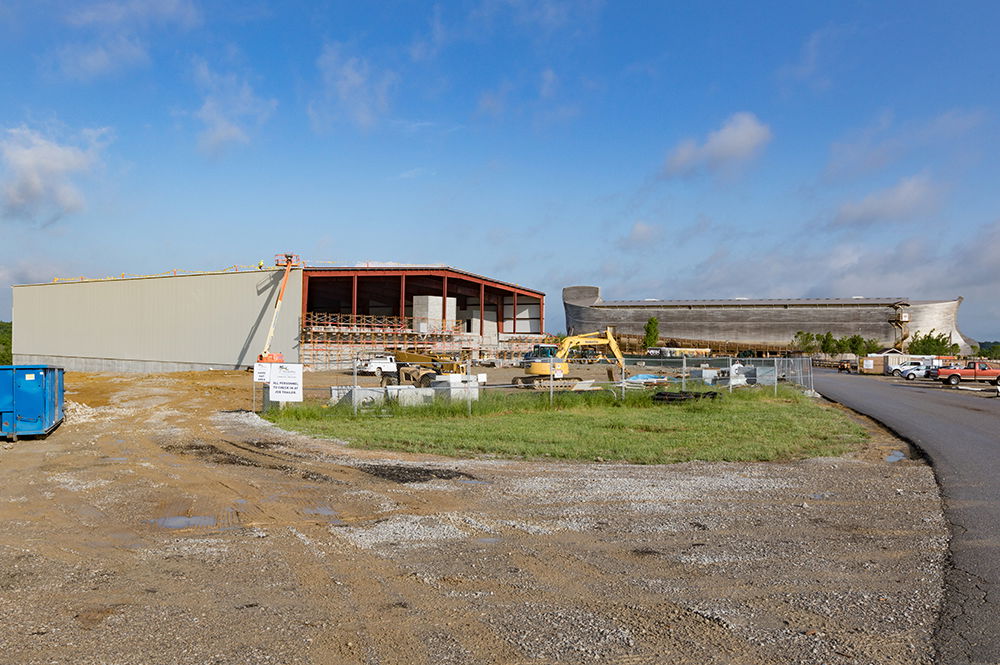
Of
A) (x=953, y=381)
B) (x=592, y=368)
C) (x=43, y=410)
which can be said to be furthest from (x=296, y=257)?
(x=953, y=381)

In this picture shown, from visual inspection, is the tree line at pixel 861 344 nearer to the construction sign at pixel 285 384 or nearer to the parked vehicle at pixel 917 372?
the parked vehicle at pixel 917 372

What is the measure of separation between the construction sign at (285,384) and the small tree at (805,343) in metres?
95.8

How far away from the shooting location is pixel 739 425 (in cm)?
1978

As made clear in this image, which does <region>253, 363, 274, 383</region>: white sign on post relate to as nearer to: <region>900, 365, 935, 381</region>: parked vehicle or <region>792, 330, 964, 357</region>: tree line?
<region>900, 365, 935, 381</region>: parked vehicle

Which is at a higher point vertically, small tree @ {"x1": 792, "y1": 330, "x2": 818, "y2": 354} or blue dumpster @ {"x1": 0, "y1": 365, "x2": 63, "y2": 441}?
small tree @ {"x1": 792, "y1": 330, "x2": 818, "y2": 354}

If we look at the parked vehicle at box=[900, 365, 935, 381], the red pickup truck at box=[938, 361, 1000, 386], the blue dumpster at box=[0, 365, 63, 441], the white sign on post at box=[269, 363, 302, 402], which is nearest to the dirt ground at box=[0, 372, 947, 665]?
the blue dumpster at box=[0, 365, 63, 441]

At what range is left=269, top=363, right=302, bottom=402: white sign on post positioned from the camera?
75.2 feet

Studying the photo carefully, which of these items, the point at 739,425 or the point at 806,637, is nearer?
the point at 806,637

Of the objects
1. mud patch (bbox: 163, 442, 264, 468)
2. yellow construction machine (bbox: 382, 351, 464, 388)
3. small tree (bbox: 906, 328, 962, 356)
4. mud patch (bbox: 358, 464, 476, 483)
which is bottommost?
mud patch (bbox: 163, 442, 264, 468)

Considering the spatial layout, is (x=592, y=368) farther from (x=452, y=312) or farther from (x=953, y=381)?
(x=953, y=381)

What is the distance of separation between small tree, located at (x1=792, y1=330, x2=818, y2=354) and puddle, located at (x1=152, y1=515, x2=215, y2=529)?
106m

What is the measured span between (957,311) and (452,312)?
9046cm

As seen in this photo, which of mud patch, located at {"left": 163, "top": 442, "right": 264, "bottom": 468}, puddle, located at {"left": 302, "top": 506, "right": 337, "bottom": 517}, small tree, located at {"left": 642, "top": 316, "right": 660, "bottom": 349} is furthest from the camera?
small tree, located at {"left": 642, "top": 316, "right": 660, "bottom": 349}

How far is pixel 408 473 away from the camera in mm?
12758
